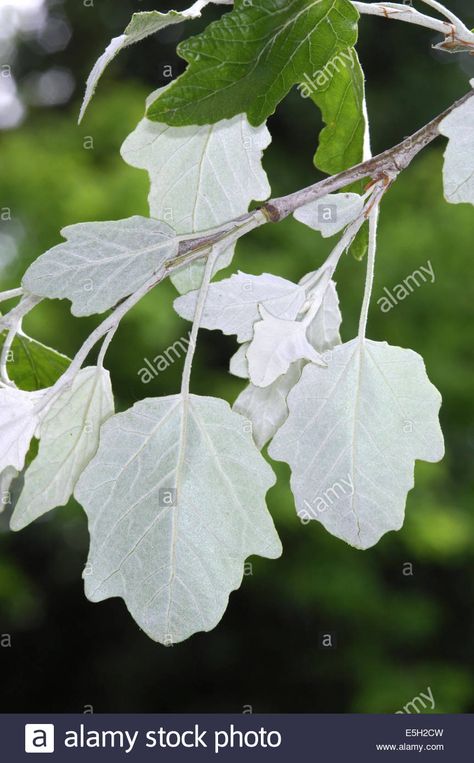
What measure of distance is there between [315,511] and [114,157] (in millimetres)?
1914

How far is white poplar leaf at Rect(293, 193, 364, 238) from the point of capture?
1.24 ft

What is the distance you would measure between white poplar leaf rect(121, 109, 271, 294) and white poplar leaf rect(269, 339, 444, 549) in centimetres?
10

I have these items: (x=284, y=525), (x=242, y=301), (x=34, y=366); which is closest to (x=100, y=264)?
(x=242, y=301)

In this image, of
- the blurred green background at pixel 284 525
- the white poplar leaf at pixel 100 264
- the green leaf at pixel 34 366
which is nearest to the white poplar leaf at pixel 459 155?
the white poplar leaf at pixel 100 264

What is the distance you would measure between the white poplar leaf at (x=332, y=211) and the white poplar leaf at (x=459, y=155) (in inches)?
1.8

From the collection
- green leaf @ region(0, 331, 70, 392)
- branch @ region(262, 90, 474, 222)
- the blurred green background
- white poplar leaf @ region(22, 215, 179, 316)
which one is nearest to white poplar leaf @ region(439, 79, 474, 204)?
branch @ region(262, 90, 474, 222)

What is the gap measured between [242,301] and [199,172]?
0.31 ft

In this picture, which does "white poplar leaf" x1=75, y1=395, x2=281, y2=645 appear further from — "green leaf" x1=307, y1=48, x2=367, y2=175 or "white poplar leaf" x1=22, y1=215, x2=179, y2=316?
"green leaf" x1=307, y1=48, x2=367, y2=175

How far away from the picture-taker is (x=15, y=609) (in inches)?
85.3

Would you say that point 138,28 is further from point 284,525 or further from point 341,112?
point 284,525

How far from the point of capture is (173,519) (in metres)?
0.38

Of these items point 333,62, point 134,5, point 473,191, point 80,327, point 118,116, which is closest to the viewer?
point 473,191
